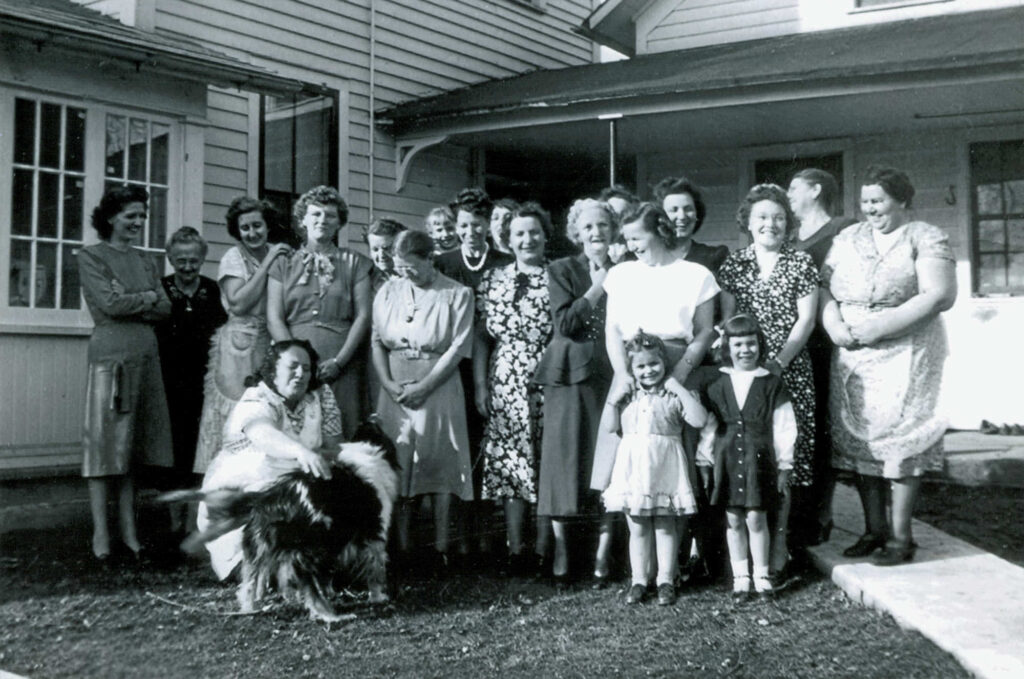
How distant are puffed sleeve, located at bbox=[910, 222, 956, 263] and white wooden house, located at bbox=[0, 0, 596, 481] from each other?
4.85m

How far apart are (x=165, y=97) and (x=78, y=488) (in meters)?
2.89

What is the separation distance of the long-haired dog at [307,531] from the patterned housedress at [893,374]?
86.0 inches

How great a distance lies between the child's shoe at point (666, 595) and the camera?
429 centimetres

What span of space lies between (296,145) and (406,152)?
125 cm

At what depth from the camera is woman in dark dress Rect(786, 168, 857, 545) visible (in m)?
4.92

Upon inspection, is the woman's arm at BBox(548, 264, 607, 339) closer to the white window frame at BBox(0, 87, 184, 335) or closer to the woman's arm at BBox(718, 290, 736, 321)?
the woman's arm at BBox(718, 290, 736, 321)

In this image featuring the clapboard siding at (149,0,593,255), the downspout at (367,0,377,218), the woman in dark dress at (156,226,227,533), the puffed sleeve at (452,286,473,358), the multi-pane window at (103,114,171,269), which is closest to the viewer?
the puffed sleeve at (452,286,473,358)

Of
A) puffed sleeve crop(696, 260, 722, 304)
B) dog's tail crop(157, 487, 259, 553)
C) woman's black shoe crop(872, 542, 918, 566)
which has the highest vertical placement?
puffed sleeve crop(696, 260, 722, 304)

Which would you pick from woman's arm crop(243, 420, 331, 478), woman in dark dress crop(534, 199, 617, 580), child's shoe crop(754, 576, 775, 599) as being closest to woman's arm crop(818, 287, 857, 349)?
woman in dark dress crop(534, 199, 617, 580)

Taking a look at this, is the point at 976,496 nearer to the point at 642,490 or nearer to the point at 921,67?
the point at 921,67

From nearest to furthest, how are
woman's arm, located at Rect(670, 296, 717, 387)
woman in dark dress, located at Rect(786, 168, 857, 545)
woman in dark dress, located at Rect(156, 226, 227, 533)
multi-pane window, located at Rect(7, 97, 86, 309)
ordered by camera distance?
woman's arm, located at Rect(670, 296, 717, 387) < woman in dark dress, located at Rect(786, 168, 857, 545) < woman in dark dress, located at Rect(156, 226, 227, 533) < multi-pane window, located at Rect(7, 97, 86, 309)

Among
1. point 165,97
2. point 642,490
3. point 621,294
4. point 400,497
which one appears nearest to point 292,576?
point 400,497

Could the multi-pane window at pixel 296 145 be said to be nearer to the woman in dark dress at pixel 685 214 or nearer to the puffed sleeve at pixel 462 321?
the puffed sleeve at pixel 462 321

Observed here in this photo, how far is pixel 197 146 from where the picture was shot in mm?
7910
